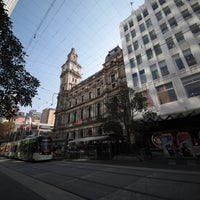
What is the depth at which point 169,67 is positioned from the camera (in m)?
17.8

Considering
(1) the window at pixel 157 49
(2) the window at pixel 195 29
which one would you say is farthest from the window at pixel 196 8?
(1) the window at pixel 157 49

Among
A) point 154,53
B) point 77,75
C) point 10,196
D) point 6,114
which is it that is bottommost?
point 10,196

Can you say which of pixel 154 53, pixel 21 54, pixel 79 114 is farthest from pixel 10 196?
pixel 79 114

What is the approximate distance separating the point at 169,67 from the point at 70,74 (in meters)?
34.3

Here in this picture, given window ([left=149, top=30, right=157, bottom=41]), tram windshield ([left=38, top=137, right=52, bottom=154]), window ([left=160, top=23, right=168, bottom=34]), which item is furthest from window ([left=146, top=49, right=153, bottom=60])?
tram windshield ([left=38, top=137, right=52, bottom=154])

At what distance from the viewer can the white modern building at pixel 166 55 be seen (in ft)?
52.0

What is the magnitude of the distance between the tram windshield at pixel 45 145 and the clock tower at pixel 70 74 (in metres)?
24.6

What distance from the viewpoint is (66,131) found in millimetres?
33906

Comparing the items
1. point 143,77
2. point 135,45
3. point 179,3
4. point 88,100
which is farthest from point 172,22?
point 88,100

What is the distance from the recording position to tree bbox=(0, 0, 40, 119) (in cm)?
685

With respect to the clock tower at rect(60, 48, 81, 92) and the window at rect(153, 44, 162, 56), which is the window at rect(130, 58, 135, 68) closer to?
the window at rect(153, 44, 162, 56)

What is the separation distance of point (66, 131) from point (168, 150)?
88.2 feet

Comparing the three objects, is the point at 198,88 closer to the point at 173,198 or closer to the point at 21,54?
the point at 173,198

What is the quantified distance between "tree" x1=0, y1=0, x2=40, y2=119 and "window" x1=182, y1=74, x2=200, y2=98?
17522mm
